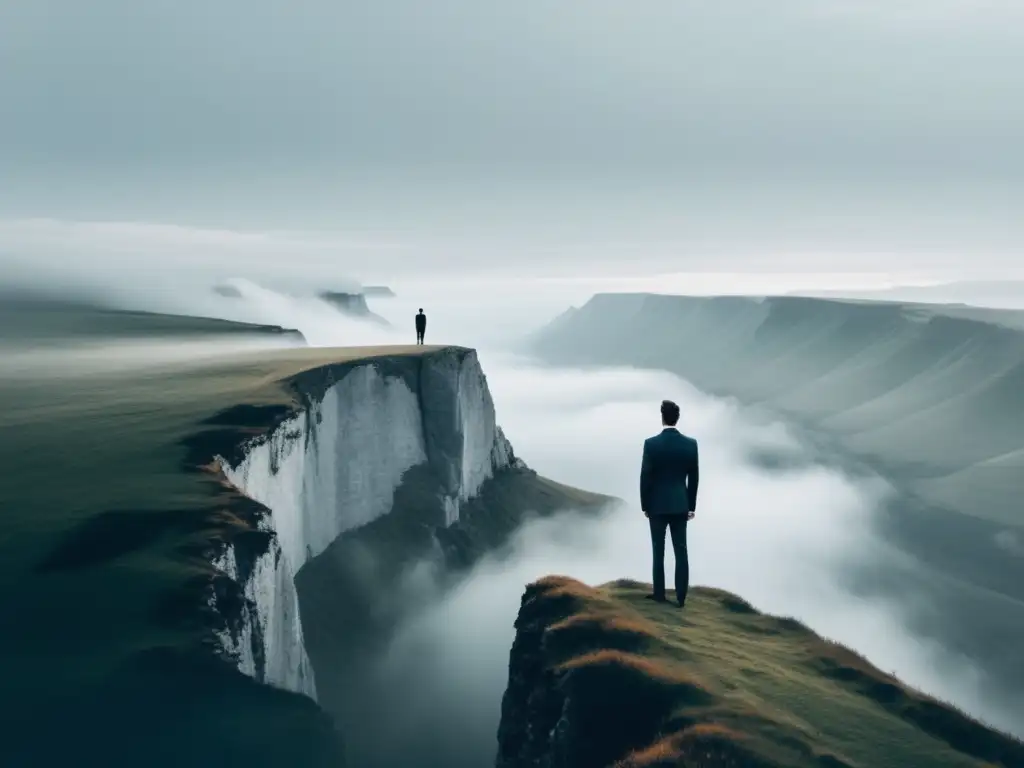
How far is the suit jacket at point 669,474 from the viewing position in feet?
59.4

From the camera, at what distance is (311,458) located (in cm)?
5878

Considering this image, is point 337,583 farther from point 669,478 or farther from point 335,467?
point 669,478

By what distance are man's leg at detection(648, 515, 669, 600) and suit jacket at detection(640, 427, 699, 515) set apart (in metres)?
0.27

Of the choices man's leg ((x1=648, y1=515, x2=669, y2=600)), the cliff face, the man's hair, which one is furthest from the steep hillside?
the man's hair

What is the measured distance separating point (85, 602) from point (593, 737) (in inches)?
697

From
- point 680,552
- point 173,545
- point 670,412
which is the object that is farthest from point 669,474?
point 173,545

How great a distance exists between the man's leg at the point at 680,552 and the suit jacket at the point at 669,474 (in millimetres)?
296

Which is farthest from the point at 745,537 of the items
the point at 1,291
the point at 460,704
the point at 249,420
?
the point at 1,291

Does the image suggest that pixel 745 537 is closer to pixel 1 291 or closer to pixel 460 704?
pixel 460 704

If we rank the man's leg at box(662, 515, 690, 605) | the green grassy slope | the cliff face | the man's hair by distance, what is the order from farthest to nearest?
the cliff face < the green grassy slope < the man's leg at box(662, 515, 690, 605) < the man's hair

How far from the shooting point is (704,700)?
16.5 meters

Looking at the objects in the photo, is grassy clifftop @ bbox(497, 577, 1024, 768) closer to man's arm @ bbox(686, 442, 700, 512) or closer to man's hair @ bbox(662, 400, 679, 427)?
man's arm @ bbox(686, 442, 700, 512)

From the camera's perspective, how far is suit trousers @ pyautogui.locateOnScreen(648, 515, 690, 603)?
18.4m

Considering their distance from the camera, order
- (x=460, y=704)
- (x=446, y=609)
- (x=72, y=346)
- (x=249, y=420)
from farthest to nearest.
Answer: (x=72, y=346) < (x=446, y=609) < (x=460, y=704) < (x=249, y=420)
